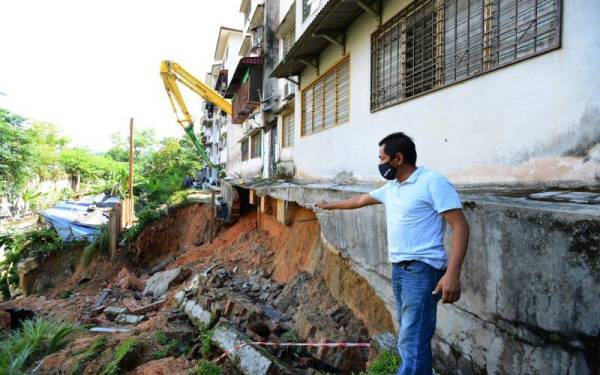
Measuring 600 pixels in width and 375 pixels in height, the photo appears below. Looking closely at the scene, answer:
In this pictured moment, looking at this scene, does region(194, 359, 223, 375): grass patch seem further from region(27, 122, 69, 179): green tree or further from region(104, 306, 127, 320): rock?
region(27, 122, 69, 179): green tree

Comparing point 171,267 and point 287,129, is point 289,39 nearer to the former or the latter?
point 287,129

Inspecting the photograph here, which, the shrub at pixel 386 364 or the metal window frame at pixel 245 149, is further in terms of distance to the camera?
the metal window frame at pixel 245 149

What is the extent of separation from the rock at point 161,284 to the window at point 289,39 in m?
8.31

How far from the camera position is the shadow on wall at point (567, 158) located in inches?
109

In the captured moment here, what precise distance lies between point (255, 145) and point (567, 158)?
16587 millimetres

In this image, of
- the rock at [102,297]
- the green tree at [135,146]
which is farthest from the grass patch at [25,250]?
the green tree at [135,146]

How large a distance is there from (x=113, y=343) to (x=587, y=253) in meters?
6.60

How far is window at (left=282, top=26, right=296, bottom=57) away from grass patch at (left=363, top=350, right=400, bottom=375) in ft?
38.0

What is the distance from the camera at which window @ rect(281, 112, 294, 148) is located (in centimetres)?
1254

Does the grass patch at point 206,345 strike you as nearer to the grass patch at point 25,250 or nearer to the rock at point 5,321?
the rock at point 5,321

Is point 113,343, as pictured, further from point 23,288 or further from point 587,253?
point 23,288

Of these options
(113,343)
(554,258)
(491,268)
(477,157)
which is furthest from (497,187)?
(113,343)

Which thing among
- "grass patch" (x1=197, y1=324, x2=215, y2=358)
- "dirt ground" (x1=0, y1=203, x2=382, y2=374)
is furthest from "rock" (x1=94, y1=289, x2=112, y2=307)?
"grass patch" (x1=197, y1=324, x2=215, y2=358)

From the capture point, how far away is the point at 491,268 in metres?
2.56
